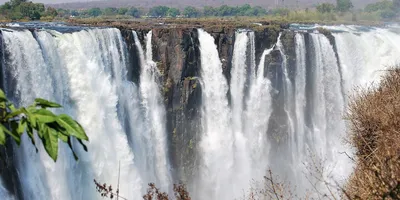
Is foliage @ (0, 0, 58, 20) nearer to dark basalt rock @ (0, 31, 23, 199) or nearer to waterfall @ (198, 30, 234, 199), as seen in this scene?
waterfall @ (198, 30, 234, 199)

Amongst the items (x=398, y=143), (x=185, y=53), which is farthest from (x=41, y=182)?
(x=398, y=143)

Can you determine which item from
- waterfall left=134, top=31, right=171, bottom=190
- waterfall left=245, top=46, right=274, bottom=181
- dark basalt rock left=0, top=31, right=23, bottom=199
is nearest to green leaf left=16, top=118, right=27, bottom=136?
dark basalt rock left=0, top=31, right=23, bottom=199

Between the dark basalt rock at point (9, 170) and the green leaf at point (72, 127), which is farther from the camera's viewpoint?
the dark basalt rock at point (9, 170)

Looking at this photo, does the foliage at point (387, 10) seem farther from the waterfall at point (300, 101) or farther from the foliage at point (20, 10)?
the foliage at point (20, 10)

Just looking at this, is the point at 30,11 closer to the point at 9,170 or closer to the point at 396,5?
the point at 9,170

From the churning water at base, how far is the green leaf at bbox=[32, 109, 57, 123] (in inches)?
612

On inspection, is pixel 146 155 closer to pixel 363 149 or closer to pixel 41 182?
pixel 41 182

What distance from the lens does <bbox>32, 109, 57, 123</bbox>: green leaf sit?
2.46 m

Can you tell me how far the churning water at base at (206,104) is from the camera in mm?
18047

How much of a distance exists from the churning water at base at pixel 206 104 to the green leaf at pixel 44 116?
1555 centimetres

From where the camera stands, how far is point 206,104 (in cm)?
2553

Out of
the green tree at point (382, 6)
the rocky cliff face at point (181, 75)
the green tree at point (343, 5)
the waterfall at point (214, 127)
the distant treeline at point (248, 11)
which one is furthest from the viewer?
the green tree at point (382, 6)

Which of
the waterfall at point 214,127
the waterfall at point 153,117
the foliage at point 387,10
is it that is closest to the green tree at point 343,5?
the foliage at point 387,10

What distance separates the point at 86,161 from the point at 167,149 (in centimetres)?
511
